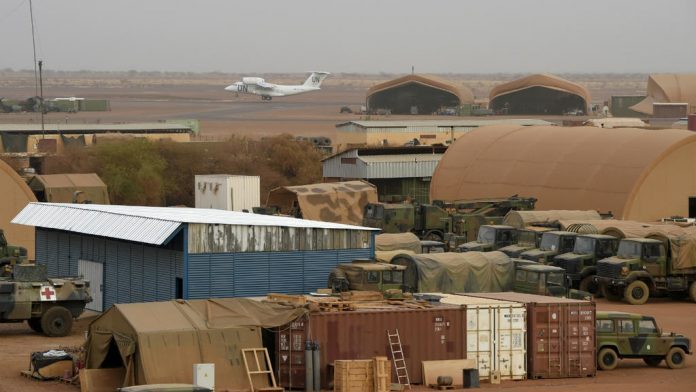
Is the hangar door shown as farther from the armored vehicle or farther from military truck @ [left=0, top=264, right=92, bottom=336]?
the armored vehicle

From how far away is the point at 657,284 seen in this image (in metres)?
36.6

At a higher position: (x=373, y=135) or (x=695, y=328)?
(x=373, y=135)

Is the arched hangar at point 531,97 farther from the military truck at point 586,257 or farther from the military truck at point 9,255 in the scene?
the military truck at point 9,255

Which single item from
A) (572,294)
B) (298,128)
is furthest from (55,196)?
(298,128)

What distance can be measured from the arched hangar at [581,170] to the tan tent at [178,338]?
945 inches

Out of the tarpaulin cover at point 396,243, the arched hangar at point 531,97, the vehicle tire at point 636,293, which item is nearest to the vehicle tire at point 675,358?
the vehicle tire at point 636,293

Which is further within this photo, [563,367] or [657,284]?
[657,284]

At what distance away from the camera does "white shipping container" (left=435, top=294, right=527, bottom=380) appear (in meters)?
25.6

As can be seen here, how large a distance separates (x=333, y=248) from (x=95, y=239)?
6.58 metres

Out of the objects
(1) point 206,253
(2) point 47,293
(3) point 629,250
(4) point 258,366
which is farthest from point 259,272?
(3) point 629,250

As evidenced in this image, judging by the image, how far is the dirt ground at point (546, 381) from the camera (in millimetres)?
24703

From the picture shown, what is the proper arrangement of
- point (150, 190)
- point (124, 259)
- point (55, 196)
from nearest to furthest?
point (124, 259), point (55, 196), point (150, 190)

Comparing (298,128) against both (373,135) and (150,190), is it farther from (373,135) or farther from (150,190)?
(150,190)

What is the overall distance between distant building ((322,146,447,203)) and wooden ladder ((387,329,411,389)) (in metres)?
33.6
